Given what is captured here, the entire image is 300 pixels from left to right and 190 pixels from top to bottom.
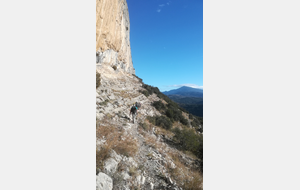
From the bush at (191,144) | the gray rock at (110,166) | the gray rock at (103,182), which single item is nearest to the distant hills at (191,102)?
the bush at (191,144)

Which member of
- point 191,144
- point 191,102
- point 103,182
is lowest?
point 191,144

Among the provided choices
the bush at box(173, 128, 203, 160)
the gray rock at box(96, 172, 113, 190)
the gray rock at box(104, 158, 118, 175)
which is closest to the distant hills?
the bush at box(173, 128, 203, 160)

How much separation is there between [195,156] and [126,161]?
3.30m

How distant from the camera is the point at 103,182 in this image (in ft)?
6.57

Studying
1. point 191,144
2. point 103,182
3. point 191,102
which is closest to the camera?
point 103,182

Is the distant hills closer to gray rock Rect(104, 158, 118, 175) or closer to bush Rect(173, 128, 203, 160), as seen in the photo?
bush Rect(173, 128, 203, 160)

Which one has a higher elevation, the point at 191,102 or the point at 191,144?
the point at 191,102

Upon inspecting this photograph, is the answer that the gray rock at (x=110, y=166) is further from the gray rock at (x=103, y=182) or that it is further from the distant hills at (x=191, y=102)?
the distant hills at (x=191, y=102)

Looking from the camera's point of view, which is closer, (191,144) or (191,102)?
(191,144)

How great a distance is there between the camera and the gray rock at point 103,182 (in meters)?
1.94

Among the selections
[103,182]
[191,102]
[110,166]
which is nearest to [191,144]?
[110,166]

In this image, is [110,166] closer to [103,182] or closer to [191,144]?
[103,182]

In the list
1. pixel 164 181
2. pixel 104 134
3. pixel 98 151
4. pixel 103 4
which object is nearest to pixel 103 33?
pixel 103 4
